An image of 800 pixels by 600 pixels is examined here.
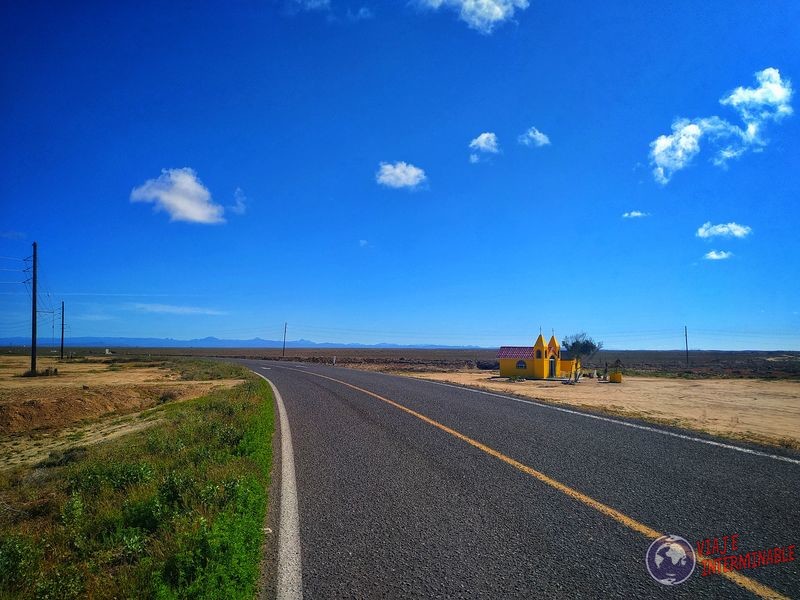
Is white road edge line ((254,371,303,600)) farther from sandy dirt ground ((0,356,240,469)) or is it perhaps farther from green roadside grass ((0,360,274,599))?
sandy dirt ground ((0,356,240,469))

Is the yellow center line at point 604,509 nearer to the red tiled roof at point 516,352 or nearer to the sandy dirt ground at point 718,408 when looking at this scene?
the sandy dirt ground at point 718,408

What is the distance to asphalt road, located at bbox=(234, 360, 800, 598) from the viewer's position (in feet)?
10.5

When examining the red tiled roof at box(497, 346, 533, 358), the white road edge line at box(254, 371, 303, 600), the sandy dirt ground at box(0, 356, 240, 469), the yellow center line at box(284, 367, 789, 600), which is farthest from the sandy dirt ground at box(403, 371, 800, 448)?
the sandy dirt ground at box(0, 356, 240, 469)

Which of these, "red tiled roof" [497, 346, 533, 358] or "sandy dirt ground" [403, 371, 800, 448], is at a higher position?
"red tiled roof" [497, 346, 533, 358]

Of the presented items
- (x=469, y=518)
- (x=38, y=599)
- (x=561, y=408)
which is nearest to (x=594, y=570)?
(x=469, y=518)

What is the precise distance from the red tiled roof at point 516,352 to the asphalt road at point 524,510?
28.7 metres

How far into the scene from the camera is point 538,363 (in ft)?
116

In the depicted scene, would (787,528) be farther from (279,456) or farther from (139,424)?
(139,424)

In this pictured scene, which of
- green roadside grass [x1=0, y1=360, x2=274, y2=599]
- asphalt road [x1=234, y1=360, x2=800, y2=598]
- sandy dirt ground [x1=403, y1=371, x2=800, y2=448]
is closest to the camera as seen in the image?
asphalt road [x1=234, y1=360, x2=800, y2=598]

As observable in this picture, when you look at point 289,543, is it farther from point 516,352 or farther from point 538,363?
point 516,352

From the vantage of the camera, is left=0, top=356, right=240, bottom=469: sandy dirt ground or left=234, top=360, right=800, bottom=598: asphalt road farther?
left=0, top=356, right=240, bottom=469: sandy dirt ground

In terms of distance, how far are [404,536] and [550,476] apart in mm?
2493

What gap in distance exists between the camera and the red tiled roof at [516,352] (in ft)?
119

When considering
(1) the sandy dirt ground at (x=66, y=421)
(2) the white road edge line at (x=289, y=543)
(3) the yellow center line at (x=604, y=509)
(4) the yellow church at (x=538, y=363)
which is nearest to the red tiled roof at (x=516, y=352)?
(4) the yellow church at (x=538, y=363)
